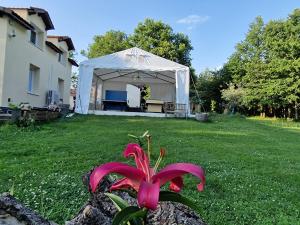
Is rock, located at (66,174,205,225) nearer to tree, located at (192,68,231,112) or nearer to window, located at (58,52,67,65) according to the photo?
window, located at (58,52,67,65)

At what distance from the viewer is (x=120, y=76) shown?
25719mm

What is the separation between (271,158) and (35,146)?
204 inches

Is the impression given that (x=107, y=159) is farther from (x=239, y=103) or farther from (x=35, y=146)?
(x=239, y=103)

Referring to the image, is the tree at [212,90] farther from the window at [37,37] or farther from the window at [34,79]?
the window at [34,79]

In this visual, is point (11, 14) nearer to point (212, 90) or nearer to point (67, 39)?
point (67, 39)

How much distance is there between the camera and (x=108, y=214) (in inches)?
78.7

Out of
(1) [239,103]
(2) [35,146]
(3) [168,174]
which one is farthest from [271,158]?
(1) [239,103]

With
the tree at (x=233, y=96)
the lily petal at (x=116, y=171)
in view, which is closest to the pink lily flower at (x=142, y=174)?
the lily petal at (x=116, y=171)

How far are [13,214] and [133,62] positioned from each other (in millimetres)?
17852

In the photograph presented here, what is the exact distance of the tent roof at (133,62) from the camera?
61.9 ft

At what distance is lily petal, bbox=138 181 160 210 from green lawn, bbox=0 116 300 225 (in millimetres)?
452

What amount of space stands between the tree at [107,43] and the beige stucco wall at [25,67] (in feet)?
81.4

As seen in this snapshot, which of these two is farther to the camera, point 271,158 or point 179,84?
point 179,84

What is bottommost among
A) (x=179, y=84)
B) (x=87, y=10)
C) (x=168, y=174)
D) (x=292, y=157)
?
(x=292, y=157)
